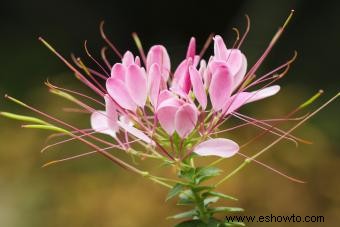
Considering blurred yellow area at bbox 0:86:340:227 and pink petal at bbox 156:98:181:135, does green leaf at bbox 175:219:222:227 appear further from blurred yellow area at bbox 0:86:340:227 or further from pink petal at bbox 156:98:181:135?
blurred yellow area at bbox 0:86:340:227

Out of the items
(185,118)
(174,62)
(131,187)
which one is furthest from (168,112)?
(174,62)

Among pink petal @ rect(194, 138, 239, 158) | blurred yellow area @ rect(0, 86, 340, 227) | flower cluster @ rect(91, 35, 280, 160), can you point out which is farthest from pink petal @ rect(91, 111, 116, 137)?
blurred yellow area @ rect(0, 86, 340, 227)

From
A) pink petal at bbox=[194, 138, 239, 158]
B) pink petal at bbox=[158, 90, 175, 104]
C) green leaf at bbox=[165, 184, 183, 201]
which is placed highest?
pink petal at bbox=[158, 90, 175, 104]

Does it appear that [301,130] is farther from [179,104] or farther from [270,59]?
[179,104]

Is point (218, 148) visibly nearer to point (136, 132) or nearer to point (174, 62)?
point (136, 132)

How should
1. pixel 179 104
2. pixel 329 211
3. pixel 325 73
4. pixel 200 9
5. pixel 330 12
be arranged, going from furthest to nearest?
pixel 200 9
pixel 330 12
pixel 325 73
pixel 329 211
pixel 179 104

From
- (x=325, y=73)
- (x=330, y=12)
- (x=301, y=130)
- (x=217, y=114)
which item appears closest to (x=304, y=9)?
(x=330, y=12)

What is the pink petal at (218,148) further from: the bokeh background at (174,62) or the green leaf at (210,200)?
the bokeh background at (174,62)
